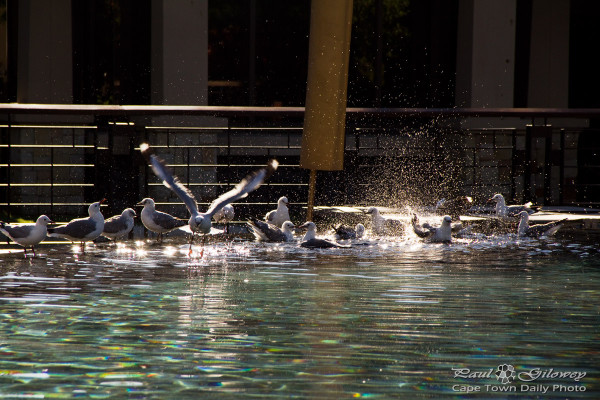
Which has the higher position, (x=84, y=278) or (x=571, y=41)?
(x=571, y=41)

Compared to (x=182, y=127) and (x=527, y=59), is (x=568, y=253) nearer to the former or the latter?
(x=182, y=127)

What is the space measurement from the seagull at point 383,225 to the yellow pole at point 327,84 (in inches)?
52.0

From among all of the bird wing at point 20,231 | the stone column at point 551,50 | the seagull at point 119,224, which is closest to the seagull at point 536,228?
the seagull at point 119,224

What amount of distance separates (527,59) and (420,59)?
1.90 meters

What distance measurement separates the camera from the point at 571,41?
1916cm

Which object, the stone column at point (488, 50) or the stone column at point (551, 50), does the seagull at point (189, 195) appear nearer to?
the stone column at point (488, 50)

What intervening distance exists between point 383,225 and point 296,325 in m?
5.00

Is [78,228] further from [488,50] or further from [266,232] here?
[488,50]

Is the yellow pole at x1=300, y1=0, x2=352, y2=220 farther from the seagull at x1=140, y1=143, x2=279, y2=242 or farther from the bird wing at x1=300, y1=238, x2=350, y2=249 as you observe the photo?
the bird wing at x1=300, y1=238, x2=350, y2=249

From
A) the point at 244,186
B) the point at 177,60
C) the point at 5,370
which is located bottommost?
the point at 5,370

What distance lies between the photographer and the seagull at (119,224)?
939 cm

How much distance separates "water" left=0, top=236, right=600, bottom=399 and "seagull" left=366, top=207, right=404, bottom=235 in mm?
1687

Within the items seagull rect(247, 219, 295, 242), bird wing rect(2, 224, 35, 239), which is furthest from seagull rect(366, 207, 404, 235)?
bird wing rect(2, 224, 35, 239)

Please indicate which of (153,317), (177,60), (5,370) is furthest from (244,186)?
(177,60)
